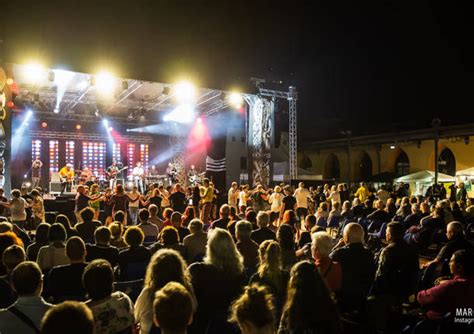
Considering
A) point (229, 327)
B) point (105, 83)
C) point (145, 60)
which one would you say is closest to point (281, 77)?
point (145, 60)

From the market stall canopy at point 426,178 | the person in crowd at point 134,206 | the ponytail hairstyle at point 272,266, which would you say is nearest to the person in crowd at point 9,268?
the ponytail hairstyle at point 272,266

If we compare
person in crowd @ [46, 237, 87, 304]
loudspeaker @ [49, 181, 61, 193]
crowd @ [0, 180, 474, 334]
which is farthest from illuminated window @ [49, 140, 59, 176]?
person in crowd @ [46, 237, 87, 304]

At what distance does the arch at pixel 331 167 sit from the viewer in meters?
31.3

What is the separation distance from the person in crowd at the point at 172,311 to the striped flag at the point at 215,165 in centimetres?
2282

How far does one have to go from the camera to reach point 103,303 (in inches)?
104

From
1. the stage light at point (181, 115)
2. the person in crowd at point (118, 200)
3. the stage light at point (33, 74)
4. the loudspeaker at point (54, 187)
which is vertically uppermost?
the stage light at point (33, 74)

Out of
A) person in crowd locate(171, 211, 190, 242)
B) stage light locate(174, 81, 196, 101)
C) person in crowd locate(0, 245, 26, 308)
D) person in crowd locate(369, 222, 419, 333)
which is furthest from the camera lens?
stage light locate(174, 81, 196, 101)

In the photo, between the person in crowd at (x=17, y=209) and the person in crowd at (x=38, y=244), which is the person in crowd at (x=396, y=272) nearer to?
the person in crowd at (x=38, y=244)

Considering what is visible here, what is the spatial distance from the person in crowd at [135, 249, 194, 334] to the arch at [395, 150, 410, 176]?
25501mm

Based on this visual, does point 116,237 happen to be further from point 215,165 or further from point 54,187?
point 215,165

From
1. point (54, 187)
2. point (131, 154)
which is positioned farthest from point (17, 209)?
point (131, 154)

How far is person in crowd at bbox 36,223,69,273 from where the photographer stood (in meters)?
4.76

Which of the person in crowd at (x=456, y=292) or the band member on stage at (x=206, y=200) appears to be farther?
the band member on stage at (x=206, y=200)

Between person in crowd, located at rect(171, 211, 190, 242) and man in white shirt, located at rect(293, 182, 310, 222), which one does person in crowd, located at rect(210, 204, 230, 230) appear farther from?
man in white shirt, located at rect(293, 182, 310, 222)
